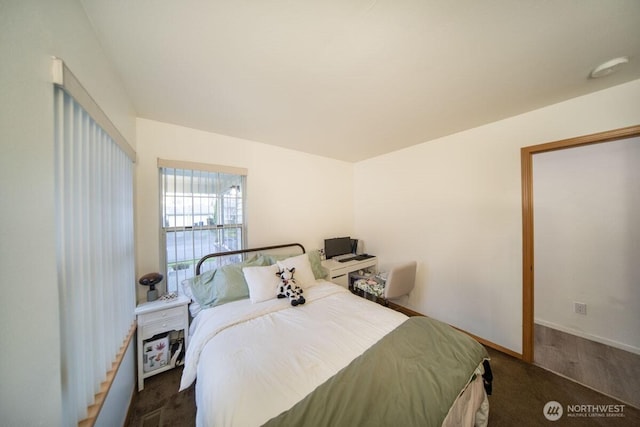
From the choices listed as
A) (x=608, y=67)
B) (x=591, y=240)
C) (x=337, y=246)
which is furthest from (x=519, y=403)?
(x=608, y=67)

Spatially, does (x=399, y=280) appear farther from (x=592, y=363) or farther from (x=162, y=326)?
(x=162, y=326)

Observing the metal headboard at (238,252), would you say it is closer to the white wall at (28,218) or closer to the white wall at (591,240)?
the white wall at (28,218)

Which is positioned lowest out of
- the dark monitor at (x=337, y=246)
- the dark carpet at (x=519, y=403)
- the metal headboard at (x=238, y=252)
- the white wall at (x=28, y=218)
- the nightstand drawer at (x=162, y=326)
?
the dark carpet at (x=519, y=403)

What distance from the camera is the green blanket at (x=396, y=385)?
2.76ft

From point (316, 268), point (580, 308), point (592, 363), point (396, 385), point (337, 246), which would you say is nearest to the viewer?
point (396, 385)

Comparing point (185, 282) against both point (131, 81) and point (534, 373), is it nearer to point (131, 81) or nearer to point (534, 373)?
point (131, 81)

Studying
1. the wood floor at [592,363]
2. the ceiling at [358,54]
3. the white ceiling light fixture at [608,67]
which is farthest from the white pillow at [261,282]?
the white ceiling light fixture at [608,67]

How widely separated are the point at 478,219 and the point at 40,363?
3.27 metres

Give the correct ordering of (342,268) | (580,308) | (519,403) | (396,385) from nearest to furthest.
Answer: (396,385) < (519,403) < (580,308) < (342,268)

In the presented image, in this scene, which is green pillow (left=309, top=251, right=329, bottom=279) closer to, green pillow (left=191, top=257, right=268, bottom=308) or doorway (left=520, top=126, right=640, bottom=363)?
green pillow (left=191, top=257, right=268, bottom=308)

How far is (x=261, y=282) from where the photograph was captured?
1.98 m

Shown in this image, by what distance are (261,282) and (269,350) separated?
80 centimetres

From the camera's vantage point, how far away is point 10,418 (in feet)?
1.75

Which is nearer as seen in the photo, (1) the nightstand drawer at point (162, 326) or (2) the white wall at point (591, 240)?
(1) the nightstand drawer at point (162, 326)
